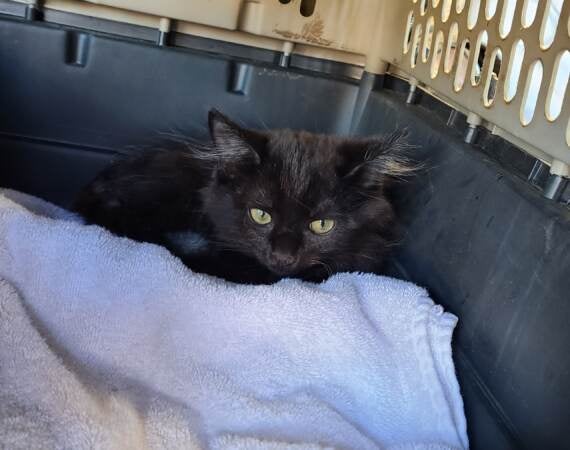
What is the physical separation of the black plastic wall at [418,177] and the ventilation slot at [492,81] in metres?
0.10

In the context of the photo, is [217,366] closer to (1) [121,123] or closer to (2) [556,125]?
(2) [556,125]

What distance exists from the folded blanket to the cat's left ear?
217 mm

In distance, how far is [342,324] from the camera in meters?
1.15

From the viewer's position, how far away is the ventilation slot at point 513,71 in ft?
3.61

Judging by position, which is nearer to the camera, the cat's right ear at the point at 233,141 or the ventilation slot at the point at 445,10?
the cat's right ear at the point at 233,141

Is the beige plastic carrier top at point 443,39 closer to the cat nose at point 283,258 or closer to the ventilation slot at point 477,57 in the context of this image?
the ventilation slot at point 477,57

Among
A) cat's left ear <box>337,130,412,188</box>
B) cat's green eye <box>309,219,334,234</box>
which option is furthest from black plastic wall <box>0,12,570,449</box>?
cat's green eye <box>309,219,334,234</box>

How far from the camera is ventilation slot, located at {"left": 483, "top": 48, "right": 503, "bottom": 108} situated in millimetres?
1166

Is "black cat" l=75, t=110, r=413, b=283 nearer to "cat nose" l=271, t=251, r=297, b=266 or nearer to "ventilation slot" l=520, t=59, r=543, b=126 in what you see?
"cat nose" l=271, t=251, r=297, b=266

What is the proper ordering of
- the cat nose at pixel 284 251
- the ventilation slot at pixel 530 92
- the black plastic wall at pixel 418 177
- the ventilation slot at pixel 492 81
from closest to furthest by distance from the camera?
the black plastic wall at pixel 418 177 → the ventilation slot at pixel 530 92 → the ventilation slot at pixel 492 81 → the cat nose at pixel 284 251

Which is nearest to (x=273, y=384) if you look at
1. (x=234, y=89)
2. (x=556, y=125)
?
(x=556, y=125)

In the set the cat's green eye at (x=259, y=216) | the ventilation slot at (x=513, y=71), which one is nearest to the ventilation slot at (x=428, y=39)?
the ventilation slot at (x=513, y=71)

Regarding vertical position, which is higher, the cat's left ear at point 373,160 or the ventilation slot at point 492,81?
the ventilation slot at point 492,81

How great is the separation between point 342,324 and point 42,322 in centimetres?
54
